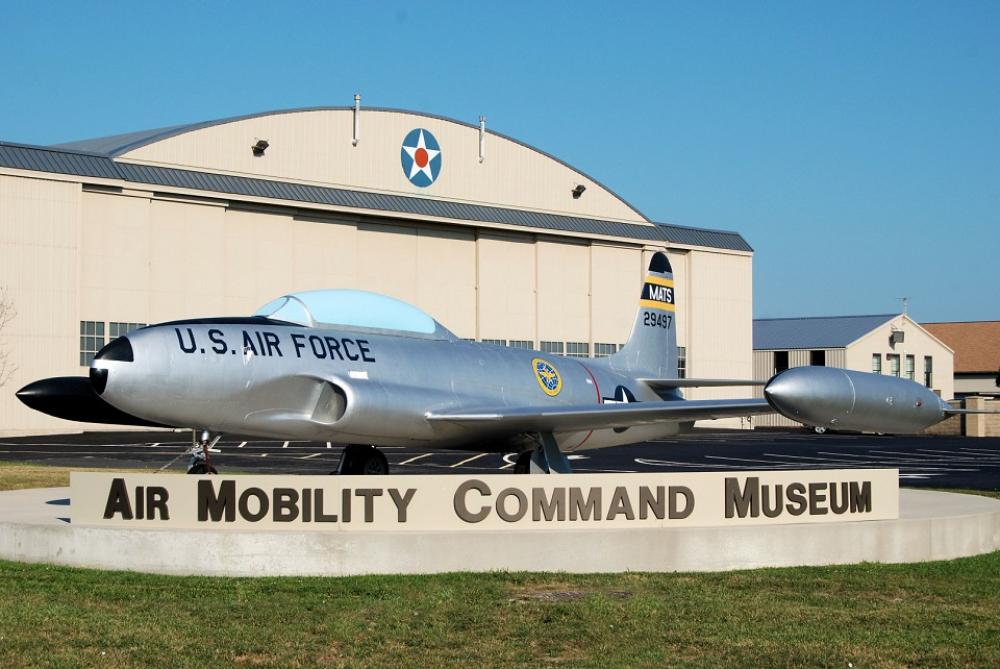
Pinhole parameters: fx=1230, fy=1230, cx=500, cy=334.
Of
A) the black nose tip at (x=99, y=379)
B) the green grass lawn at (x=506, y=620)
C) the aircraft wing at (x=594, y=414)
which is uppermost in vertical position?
the black nose tip at (x=99, y=379)

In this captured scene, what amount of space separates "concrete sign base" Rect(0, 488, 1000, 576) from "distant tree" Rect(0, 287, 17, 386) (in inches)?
1234

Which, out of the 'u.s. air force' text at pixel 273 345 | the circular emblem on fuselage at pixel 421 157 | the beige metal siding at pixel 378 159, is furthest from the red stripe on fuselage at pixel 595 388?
the circular emblem on fuselage at pixel 421 157

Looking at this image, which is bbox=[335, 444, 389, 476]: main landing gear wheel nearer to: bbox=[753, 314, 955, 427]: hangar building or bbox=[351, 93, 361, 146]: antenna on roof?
bbox=[351, 93, 361, 146]: antenna on roof

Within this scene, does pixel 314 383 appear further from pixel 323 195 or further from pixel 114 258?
pixel 323 195

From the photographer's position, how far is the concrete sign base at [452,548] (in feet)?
43.4

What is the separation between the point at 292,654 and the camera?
9.75 m

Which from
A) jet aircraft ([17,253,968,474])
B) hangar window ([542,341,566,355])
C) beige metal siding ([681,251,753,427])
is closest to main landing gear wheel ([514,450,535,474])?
jet aircraft ([17,253,968,474])

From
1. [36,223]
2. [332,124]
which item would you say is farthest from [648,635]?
[332,124]

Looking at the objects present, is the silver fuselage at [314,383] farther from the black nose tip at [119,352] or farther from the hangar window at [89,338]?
the hangar window at [89,338]

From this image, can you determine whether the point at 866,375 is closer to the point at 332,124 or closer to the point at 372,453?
the point at 372,453

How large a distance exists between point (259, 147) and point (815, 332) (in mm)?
42420

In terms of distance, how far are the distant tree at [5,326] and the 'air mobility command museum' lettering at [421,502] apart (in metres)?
32.3

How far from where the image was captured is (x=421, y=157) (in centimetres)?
5466

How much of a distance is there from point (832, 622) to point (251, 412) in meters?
8.01
